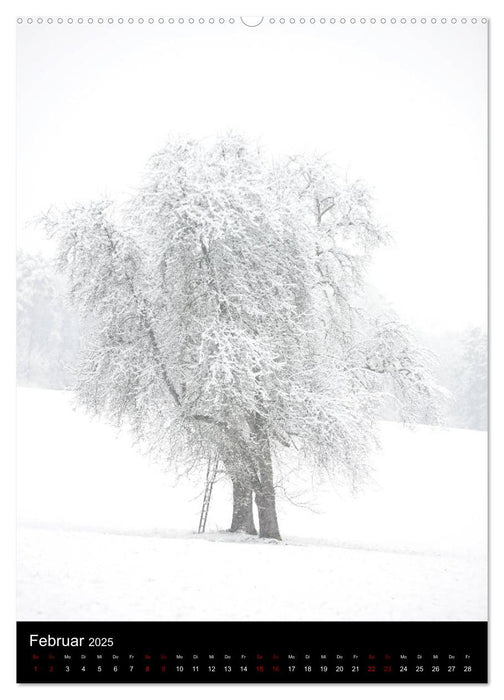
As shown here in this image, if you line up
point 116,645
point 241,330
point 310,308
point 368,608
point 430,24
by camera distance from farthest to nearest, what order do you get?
point 310,308
point 241,330
point 430,24
point 368,608
point 116,645

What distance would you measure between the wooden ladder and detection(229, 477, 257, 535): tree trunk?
0.46 meters

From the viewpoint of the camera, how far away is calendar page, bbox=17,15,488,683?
7090 mm

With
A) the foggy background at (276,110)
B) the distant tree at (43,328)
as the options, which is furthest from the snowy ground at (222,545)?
the foggy background at (276,110)

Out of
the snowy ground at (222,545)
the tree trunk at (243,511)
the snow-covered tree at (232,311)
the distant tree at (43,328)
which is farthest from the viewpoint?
the tree trunk at (243,511)

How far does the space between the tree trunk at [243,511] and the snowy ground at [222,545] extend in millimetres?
225

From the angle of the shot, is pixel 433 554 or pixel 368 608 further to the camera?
pixel 433 554

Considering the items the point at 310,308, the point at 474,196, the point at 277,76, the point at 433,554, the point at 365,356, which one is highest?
the point at 277,76

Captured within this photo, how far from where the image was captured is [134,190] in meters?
9.81

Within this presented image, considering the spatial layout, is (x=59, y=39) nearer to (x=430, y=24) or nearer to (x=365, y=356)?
(x=430, y=24)

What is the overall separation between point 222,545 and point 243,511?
Answer: 1.43 metres

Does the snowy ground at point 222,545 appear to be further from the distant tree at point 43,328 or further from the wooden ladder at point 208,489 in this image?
the distant tree at point 43,328

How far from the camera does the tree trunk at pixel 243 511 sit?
10.9m

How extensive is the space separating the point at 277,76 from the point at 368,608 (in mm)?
6030
